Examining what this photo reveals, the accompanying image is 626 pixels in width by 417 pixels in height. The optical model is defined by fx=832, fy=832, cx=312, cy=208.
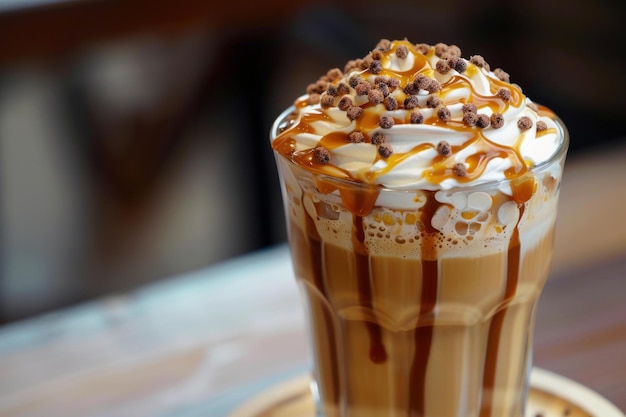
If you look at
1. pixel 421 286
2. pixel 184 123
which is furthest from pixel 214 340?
pixel 184 123

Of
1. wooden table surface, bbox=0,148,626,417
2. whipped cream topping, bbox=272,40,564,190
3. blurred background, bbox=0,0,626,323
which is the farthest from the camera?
blurred background, bbox=0,0,626,323

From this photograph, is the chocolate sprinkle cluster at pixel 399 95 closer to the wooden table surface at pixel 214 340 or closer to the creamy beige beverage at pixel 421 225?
the creamy beige beverage at pixel 421 225

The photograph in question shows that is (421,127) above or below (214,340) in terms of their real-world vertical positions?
above

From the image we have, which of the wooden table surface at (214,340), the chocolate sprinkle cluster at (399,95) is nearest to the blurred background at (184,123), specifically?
the wooden table surface at (214,340)

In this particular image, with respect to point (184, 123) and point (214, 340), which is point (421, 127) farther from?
point (184, 123)

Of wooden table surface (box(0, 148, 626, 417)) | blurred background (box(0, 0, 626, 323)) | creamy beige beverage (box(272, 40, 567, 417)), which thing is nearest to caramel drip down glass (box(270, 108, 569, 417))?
creamy beige beverage (box(272, 40, 567, 417))

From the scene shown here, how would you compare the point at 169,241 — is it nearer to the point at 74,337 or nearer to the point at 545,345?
the point at 74,337

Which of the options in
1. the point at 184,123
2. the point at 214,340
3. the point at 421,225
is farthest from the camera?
the point at 184,123

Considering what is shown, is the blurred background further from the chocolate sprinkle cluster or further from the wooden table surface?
the chocolate sprinkle cluster
